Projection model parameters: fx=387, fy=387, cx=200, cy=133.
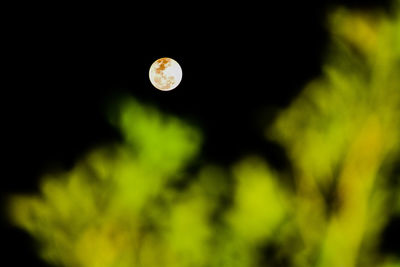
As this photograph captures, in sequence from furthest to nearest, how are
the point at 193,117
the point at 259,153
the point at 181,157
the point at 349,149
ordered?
the point at 193,117
the point at 259,153
the point at 181,157
the point at 349,149

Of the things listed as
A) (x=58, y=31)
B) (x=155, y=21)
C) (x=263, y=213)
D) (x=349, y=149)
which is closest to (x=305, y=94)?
(x=349, y=149)

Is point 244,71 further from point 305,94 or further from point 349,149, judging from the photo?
point 349,149

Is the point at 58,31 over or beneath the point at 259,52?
beneath

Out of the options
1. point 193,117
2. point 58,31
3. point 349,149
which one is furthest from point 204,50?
point 349,149

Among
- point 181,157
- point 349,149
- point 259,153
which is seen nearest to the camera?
point 349,149

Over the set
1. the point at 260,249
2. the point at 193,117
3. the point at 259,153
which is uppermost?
the point at 193,117

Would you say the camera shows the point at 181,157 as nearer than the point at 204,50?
Yes
